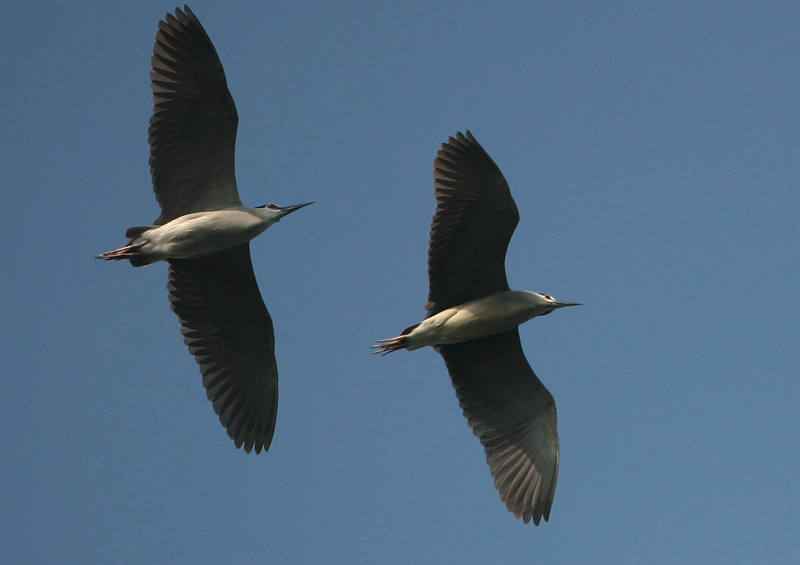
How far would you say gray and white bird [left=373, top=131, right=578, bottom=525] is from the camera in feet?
49.7

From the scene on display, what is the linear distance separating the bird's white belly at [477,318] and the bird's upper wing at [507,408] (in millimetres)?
530

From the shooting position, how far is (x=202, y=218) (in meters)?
15.3

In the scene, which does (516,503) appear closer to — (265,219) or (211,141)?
(265,219)

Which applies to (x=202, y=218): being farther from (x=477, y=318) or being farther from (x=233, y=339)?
(x=477, y=318)

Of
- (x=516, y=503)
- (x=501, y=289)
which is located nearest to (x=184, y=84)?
(x=501, y=289)

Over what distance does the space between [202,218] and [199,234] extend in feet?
0.70

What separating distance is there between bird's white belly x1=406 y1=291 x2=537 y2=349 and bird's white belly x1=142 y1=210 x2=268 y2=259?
8.64ft

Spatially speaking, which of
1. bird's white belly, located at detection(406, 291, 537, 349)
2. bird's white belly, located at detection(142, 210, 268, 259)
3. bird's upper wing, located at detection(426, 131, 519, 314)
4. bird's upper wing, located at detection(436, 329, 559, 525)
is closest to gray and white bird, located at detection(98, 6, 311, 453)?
bird's white belly, located at detection(142, 210, 268, 259)

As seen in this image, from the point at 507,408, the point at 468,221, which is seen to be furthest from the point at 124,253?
the point at 507,408

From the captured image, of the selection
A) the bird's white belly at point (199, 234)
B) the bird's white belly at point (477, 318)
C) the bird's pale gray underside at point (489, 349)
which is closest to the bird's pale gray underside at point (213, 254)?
the bird's white belly at point (199, 234)

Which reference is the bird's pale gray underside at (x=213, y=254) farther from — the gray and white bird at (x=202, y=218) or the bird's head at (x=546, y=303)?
the bird's head at (x=546, y=303)

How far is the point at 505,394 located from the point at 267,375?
338 centimetres

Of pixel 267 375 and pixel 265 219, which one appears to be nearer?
pixel 265 219

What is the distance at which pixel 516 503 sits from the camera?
622 inches
